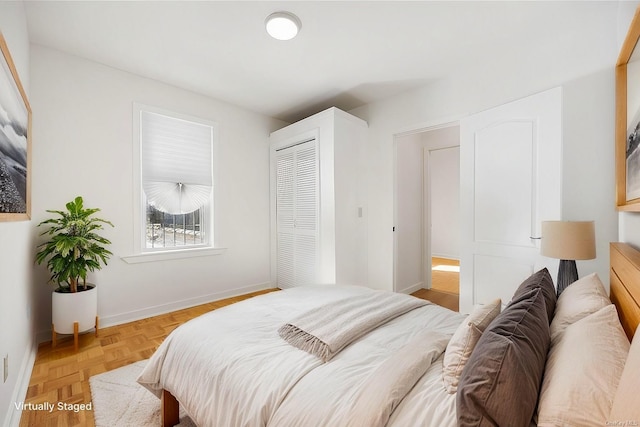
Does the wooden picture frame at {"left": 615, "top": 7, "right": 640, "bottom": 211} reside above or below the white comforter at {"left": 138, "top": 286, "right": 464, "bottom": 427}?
above

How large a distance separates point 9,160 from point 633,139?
325cm

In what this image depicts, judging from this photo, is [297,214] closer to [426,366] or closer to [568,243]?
[568,243]

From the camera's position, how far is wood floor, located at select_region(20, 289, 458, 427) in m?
1.60

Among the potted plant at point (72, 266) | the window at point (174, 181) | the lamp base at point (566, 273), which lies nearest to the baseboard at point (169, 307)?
the potted plant at point (72, 266)

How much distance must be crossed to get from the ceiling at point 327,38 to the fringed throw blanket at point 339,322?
6.81 feet

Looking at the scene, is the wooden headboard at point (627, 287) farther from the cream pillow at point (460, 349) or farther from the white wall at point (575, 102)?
the white wall at point (575, 102)

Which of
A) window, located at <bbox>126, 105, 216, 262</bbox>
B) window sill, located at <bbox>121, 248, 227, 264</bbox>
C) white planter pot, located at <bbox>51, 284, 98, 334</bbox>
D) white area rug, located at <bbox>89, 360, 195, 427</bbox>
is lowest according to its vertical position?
white area rug, located at <bbox>89, 360, 195, 427</bbox>

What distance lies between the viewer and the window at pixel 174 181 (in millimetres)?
3129

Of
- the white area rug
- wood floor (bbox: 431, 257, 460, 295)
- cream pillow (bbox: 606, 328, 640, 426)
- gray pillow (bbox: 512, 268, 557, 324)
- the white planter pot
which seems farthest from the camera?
wood floor (bbox: 431, 257, 460, 295)

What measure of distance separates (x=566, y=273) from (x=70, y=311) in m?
3.86

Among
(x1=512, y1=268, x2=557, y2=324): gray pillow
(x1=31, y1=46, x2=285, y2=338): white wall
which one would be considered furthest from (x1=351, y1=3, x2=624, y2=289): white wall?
(x1=31, y1=46, x2=285, y2=338): white wall

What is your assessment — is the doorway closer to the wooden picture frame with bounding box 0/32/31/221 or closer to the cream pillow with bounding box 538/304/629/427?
the cream pillow with bounding box 538/304/629/427

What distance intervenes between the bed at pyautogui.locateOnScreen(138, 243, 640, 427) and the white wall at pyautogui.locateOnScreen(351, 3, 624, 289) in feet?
2.68

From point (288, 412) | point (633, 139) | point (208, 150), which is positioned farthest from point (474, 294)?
point (208, 150)
